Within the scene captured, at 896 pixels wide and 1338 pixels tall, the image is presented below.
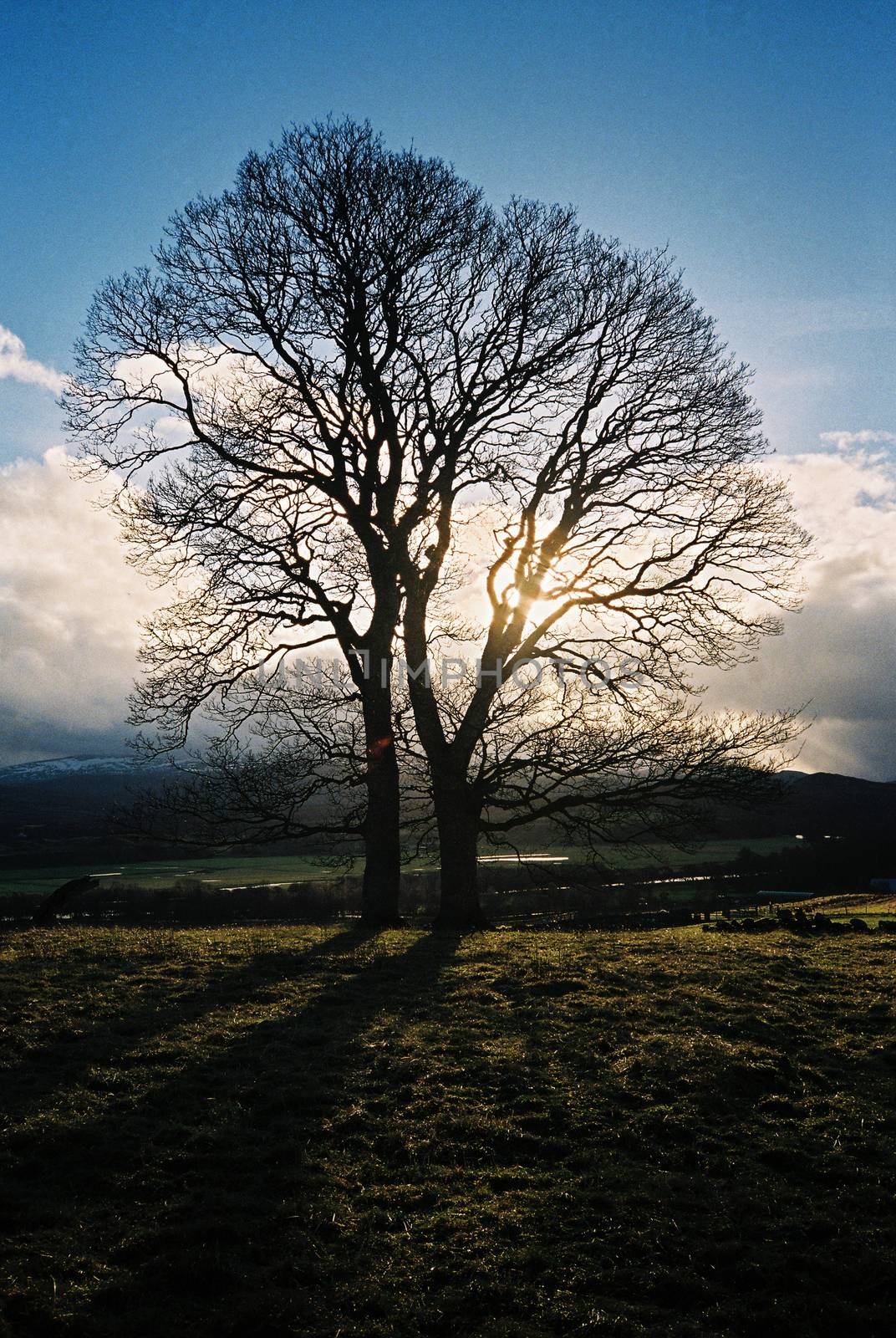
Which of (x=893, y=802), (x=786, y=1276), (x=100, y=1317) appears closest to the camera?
(x=100, y=1317)

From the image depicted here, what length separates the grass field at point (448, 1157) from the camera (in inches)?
169

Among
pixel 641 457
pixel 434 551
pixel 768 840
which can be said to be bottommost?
pixel 768 840

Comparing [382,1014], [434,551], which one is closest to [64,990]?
[382,1014]

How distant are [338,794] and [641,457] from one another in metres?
8.81

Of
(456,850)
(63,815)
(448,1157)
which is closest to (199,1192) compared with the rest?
(448,1157)

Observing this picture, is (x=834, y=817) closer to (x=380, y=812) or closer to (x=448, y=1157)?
(x=380, y=812)

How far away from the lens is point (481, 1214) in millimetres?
5074

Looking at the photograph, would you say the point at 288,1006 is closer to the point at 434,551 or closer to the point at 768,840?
the point at 434,551

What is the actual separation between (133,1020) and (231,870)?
66.7 meters

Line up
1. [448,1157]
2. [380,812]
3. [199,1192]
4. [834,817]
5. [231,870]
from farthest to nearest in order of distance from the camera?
1. [231,870]
2. [834,817]
3. [380,812]
4. [448,1157]
5. [199,1192]

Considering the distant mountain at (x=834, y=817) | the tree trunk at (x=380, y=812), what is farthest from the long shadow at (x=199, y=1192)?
the distant mountain at (x=834, y=817)

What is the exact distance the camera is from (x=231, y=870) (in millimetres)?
72250

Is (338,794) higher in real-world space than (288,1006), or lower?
higher

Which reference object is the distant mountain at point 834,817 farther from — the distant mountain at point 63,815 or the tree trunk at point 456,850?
the distant mountain at point 63,815
